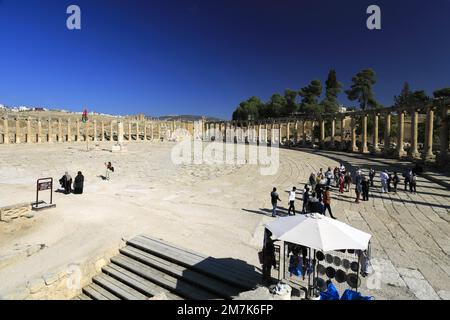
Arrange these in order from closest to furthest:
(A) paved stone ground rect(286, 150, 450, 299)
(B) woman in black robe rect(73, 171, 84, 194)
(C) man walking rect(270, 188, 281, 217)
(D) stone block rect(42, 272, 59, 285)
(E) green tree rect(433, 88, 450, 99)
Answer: (D) stone block rect(42, 272, 59, 285) < (A) paved stone ground rect(286, 150, 450, 299) < (C) man walking rect(270, 188, 281, 217) < (B) woman in black robe rect(73, 171, 84, 194) < (E) green tree rect(433, 88, 450, 99)

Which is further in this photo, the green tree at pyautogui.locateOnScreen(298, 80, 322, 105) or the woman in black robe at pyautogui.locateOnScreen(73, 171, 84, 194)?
the green tree at pyautogui.locateOnScreen(298, 80, 322, 105)

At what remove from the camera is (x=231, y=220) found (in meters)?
12.6

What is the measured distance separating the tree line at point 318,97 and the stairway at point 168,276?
57515mm

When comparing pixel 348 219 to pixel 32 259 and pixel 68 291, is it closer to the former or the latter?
pixel 68 291

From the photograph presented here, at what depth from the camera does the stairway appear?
22.8 feet

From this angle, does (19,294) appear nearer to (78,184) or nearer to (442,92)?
(78,184)

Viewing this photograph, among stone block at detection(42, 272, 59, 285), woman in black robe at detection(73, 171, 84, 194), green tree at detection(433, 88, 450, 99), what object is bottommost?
stone block at detection(42, 272, 59, 285)

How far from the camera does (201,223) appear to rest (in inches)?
475

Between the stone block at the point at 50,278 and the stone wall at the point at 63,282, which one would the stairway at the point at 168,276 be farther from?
the stone block at the point at 50,278

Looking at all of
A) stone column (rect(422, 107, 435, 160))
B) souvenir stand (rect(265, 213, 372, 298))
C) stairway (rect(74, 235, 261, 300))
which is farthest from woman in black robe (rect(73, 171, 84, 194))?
stone column (rect(422, 107, 435, 160))

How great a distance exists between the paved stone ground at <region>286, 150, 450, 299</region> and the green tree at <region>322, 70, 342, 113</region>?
53.7m

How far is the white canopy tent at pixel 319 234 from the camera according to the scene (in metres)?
6.08

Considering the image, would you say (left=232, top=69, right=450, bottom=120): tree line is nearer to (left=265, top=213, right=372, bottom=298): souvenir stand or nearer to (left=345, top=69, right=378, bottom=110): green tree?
(left=345, top=69, right=378, bottom=110): green tree
